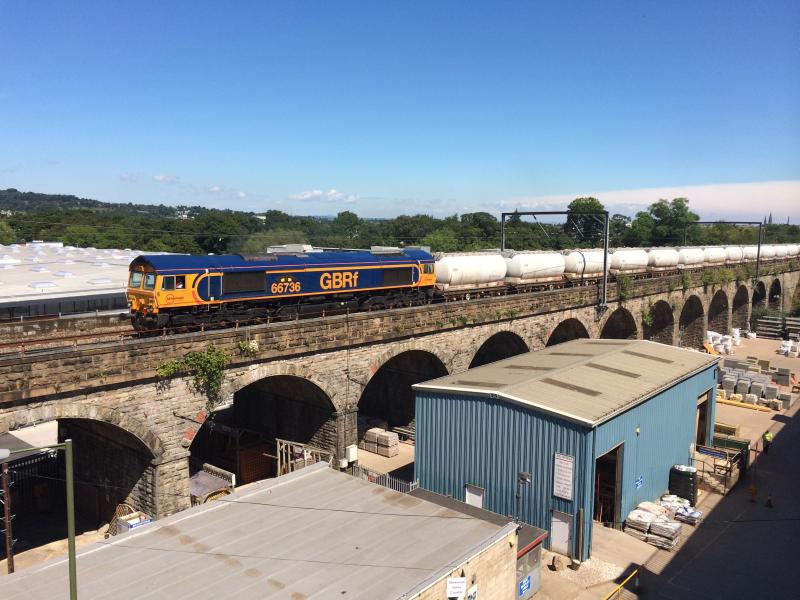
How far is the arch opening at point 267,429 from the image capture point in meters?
23.9

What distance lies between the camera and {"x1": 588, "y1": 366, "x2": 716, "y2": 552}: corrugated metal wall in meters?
19.5

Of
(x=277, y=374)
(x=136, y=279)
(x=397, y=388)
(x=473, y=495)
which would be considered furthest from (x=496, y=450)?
(x=136, y=279)

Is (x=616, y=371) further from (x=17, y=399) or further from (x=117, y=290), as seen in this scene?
(x=117, y=290)

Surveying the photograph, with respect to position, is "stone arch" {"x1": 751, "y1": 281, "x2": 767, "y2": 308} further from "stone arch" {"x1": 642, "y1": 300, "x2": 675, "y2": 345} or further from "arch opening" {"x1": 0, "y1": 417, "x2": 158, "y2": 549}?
"arch opening" {"x1": 0, "y1": 417, "x2": 158, "y2": 549}

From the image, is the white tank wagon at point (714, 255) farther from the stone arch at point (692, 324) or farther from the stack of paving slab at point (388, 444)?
the stack of paving slab at point (388, 444)

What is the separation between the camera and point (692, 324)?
54.5 m

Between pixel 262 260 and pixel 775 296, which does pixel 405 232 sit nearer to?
pixel 775 296

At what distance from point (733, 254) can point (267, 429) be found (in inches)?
2399

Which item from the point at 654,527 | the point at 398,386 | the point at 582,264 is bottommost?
the point at 654,527

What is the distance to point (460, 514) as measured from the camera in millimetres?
14969

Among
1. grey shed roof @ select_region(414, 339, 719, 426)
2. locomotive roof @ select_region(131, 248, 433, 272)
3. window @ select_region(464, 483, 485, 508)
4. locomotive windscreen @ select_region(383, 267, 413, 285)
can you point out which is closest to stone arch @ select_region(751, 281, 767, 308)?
grey shed roof @ select_region(414, 339, 719, 426)

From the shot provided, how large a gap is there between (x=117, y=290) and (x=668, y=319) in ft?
139

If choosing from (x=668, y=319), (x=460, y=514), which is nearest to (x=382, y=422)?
(x=460, y=514)

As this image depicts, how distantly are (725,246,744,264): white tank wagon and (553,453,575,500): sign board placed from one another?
188 feet
